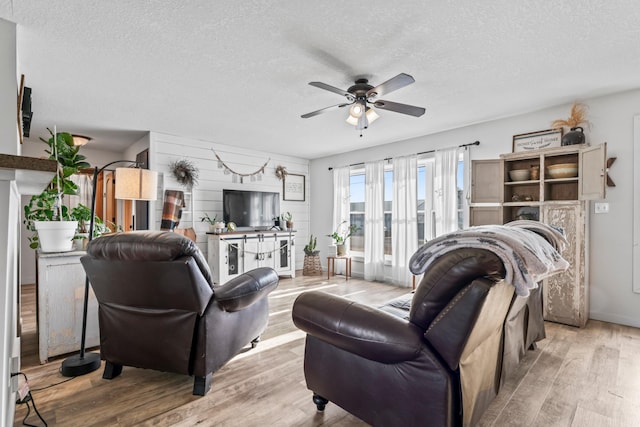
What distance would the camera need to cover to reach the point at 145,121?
4156mm

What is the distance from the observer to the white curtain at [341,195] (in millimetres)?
6098

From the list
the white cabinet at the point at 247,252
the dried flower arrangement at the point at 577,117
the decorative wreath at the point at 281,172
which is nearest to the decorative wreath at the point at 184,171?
the white cabinet at the point at 247,252

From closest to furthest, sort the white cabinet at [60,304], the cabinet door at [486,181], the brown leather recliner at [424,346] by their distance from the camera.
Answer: the brown leather recliner at [424,346] → the white cabinet at [60,304] → the cabinet door at [486,181]

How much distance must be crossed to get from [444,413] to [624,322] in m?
3.26

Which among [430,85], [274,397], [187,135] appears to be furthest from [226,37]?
[187,135]

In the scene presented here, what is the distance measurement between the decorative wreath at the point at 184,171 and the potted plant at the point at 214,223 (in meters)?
0.59

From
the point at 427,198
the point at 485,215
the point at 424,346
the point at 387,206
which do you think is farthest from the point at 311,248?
the point at 424,346

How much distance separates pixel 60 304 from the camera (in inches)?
98.6

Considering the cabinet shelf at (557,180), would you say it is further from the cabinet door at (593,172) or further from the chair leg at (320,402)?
the chair leg at (320,402)

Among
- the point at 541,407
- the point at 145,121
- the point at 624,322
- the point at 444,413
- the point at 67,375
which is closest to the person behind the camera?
the point at 444,413

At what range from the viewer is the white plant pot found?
97.2 inches

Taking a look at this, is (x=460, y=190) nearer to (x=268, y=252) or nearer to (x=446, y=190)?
(x=446, y=190)

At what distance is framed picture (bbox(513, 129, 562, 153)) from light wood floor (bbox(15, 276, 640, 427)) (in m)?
2.16

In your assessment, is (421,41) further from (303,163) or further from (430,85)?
(303,163)
